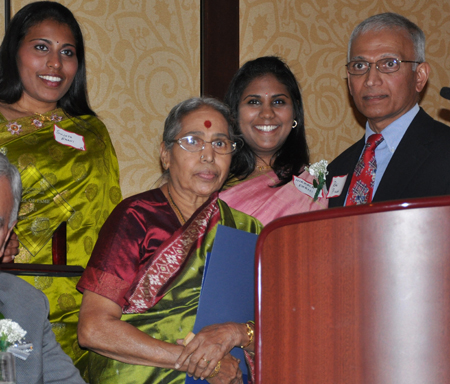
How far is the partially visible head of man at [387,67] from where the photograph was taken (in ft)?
7.28

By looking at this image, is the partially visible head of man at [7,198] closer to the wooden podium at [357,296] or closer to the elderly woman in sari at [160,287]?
the elderly woman in sari at [160,287]

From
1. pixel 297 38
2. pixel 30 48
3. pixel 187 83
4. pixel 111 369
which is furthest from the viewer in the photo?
pixel 297 38

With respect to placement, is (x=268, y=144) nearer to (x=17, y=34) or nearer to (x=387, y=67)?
(x=387, y=67)

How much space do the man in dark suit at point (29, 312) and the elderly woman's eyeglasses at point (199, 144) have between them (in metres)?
0.55

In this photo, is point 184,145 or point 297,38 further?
point 297,38

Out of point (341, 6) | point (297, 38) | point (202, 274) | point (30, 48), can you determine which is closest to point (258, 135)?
point (202, 274)

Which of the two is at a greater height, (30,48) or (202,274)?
(30,48)

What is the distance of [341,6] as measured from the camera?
136 inches

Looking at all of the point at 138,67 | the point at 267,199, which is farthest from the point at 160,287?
the point at 138,67

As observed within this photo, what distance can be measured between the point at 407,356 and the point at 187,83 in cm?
251

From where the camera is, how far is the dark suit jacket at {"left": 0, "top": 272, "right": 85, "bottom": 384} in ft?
4.73

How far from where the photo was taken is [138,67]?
297 cm

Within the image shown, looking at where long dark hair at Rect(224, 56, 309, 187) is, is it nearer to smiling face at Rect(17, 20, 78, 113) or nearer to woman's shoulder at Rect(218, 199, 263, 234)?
woman's shoulder at Rect(218, 199, 263, 234)

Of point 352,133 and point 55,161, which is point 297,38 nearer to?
point 352,133
